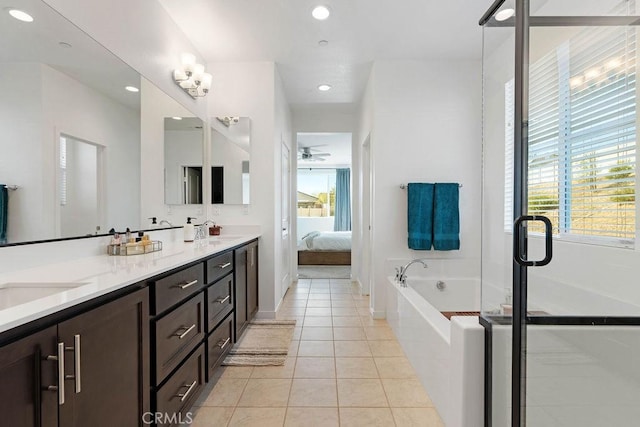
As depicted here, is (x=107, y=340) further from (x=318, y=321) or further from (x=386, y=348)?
(x=318, y=321)

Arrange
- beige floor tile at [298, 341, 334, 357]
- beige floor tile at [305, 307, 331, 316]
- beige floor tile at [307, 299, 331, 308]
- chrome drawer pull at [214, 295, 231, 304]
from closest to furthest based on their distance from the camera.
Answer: chrome drawer pull at [214, 295, 231, 304], beige floor tile at [298, 341, 334, 357], beige floor tile at [305, 307, 331, 316], beige floor tile at [307, 299, 331, 308]

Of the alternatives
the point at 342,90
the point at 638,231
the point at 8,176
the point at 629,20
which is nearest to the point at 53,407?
the point at 8,176

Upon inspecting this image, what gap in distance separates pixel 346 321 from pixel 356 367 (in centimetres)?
94

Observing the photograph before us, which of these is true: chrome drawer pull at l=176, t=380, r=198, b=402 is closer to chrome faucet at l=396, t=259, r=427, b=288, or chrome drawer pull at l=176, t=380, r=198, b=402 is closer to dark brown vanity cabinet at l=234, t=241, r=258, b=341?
dark brown vanity cabinet at l=234, t=241, r=258, b=341

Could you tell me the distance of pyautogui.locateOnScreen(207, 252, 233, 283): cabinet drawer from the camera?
1.90m

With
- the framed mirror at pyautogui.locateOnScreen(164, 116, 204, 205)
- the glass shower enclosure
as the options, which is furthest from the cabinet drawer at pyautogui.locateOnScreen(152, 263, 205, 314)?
the glass shower enclosure

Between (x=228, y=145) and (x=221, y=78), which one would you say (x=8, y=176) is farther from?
(x=221, y=78)

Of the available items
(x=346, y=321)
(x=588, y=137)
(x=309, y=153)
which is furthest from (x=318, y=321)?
(x=309, y=153)

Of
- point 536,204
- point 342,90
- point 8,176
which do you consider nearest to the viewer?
point 8,176

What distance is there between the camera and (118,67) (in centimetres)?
193

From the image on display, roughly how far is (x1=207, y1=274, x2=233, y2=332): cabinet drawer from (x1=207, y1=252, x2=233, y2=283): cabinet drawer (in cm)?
4

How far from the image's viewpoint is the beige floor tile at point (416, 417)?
5.48 ft

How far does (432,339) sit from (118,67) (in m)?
2.46

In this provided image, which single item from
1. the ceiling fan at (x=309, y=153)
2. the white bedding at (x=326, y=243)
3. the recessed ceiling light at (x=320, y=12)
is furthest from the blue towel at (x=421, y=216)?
the ceiling fan at (x=309, y=153)
